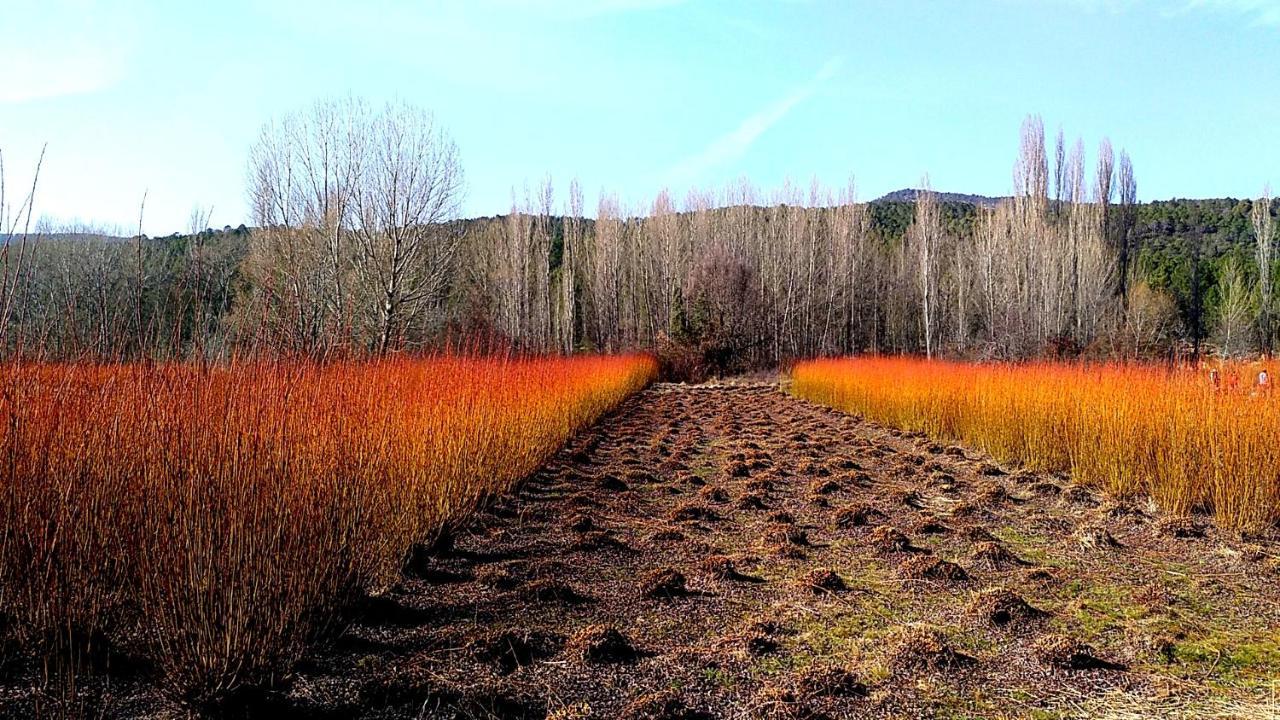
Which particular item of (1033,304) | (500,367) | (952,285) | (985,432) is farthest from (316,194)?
(952,285)

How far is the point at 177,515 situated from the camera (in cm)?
224

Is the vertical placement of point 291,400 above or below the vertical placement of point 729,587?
above

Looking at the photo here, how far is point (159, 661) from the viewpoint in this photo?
7.48 ft

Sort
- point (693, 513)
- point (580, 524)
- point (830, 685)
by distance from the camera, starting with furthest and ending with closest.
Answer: point (693, 513)
point (580, 524)
point (830, 685)

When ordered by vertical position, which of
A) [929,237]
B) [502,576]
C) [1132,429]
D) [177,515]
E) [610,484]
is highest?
[929,237]

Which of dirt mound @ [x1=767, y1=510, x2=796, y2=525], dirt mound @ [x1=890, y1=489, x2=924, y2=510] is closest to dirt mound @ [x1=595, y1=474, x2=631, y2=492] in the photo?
dirt mound @ [x1=767, y1=510, x2=796, y2=525]

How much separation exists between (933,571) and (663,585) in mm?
1483

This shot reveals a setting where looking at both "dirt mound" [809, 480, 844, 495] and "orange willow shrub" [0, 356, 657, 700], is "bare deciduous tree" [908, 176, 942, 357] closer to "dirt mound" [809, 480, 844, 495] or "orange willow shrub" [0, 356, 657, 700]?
"dirt mound" [809, 480, 844, 495]

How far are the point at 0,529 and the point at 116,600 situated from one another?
0.41 m

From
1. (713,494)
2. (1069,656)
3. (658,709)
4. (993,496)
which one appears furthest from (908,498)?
(658,709)

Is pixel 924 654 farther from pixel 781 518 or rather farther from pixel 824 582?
pixel 781 518

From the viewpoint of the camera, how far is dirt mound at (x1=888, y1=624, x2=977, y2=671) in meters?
2.80

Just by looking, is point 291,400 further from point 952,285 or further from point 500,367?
point 952,285

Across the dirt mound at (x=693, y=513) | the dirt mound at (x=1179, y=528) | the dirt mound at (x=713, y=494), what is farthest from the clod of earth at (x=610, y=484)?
the dirt mound at (x=1179, y=528)
